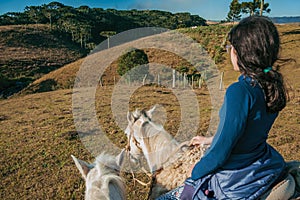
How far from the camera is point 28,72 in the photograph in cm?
4822

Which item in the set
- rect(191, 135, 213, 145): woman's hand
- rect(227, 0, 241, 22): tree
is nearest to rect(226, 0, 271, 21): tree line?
rect(227, 0, 241, 22): tree

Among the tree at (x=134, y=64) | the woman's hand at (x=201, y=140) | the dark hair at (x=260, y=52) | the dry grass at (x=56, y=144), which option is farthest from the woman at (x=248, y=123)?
the tree at (x=134, y=64)

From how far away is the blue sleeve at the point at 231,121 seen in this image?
5.44 feet

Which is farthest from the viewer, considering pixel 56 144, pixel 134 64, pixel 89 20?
pixel 89 20

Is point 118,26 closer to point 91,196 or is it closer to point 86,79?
point 86,79

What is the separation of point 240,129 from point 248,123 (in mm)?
91

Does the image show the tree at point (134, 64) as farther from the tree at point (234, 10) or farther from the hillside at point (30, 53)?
the tree at point (234, 10)

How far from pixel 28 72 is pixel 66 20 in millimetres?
39066

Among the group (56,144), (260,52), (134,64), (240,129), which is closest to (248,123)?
(240,129)

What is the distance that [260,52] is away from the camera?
1.71m

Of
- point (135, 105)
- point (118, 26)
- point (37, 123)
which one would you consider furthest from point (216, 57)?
point (118, 26)

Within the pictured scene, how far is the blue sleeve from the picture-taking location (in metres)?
1.66

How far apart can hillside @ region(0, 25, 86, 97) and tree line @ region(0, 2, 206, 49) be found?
4.07 m

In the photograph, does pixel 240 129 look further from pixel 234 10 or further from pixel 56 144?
pixel 234 10
